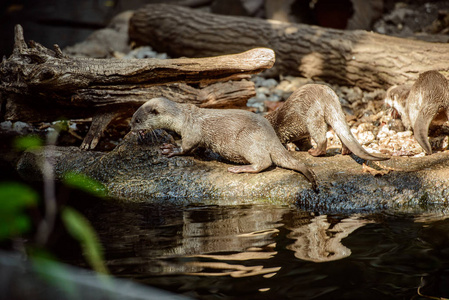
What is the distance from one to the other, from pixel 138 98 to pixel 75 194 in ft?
3.96

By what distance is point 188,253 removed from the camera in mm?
2139

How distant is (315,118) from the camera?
3455 mm

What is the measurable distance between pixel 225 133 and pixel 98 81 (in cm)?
137

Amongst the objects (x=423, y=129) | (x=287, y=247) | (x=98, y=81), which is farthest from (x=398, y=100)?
(x=98, y=81)

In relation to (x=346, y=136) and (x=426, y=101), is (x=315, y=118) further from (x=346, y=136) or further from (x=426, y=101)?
(x=426, y=101)

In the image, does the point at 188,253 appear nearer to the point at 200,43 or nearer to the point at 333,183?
the point at 333,183

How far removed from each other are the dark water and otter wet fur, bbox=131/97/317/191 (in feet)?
1.42

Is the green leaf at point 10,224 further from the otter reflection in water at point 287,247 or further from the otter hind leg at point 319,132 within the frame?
the otter hind leg at point 319,132

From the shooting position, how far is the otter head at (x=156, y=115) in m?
3.43

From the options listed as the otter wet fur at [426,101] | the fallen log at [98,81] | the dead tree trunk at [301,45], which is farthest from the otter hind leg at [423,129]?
the dead tree trunk at [301,45]

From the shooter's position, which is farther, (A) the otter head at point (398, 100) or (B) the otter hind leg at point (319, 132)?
(A) the otter head at point (398, 100)

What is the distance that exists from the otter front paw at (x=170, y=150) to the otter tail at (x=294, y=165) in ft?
2.58

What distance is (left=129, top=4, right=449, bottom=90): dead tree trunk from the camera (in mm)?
5383

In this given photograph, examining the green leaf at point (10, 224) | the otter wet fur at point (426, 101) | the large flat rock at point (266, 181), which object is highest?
the green leaf at point (10, 224)
